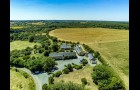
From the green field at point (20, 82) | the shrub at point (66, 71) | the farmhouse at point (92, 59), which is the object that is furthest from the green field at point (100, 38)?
the green field at point (20, 82)

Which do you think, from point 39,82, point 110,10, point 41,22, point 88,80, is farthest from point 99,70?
point 41,22

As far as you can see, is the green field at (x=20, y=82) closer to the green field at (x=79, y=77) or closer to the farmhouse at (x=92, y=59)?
the green field at (x=79, y=77)

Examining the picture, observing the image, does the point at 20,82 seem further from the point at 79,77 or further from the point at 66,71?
the point at 79,77

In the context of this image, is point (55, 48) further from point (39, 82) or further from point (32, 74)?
point (39, 82)

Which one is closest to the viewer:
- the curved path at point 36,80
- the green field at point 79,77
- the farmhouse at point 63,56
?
the green field at point 79,77

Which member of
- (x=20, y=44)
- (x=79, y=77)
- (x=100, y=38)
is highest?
(x=100, y=38)

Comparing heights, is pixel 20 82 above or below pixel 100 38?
below

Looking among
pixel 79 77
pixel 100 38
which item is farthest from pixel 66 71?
pixel 100 38

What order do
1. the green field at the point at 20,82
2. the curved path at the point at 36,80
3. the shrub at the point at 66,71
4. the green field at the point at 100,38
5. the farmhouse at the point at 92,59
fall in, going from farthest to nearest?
the green field at the point at 100,38, the farmhouse at the point at 92,59, the shrub at the point at 66,71, the curved path at the point at 36,80, the green field at the point at 20,82

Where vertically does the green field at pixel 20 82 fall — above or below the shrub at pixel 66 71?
below
